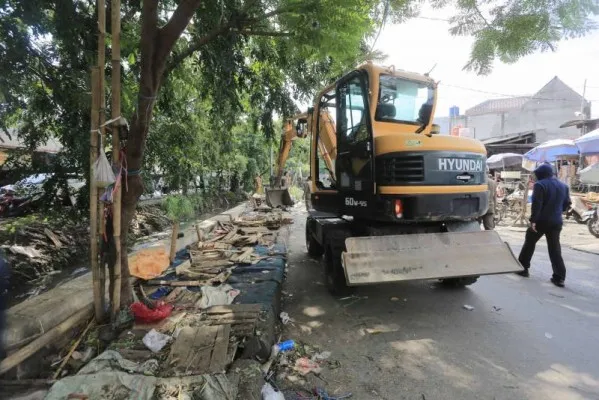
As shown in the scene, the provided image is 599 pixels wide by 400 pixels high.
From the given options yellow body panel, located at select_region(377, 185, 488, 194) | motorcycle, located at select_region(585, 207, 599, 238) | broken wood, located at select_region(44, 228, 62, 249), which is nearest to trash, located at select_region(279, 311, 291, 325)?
yellow body panel, located at select_region(377, 185, 488, 194)

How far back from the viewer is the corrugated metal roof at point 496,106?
117 feet

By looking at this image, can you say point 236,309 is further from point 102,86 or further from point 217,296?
point 102,86

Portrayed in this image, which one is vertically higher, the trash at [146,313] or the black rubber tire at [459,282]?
the trash at [146,313]

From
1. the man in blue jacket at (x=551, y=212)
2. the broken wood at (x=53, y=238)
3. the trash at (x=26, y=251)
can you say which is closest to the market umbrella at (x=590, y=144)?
the man in blue jacket at (x=551, y=212)

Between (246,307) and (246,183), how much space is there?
17672mm

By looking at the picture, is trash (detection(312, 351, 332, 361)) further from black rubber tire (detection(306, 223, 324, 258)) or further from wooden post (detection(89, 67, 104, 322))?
black rubber tire (detection(306, 223, 324, 258))

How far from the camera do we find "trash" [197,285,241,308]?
4336mm

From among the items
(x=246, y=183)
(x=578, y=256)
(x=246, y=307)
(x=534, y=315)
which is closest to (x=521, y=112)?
(x=246, y=183)

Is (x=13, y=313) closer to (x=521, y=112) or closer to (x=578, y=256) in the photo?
(x=578, y=256)

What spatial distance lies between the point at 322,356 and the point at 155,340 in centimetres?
164

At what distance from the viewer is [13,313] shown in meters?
3.36

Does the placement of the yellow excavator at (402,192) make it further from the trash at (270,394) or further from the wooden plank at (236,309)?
the trash at (270,394)

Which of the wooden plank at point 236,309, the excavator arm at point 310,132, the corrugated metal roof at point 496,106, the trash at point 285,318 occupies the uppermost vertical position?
the corrugated metal roof at point 496,106

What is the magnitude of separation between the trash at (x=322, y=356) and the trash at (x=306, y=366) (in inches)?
2.9
